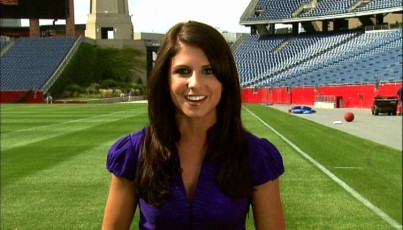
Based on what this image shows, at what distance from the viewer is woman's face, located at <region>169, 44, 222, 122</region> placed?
4.99 ft

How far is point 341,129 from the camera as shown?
57.4ft

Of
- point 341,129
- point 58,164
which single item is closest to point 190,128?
point 58,164

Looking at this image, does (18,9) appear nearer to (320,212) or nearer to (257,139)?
(320,212)

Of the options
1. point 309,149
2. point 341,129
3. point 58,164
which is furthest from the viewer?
point 341,129

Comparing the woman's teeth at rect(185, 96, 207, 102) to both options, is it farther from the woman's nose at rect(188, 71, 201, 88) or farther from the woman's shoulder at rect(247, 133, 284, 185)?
the woman's shoulder at rect(247, 133, 284, 185)

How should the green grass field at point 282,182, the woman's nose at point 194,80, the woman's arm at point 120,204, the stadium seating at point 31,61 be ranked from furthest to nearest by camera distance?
the stadium seating at point 31,61 → the green grass field at point 282,182 → the woman's arm at point 120,204 → the woman's nose at point 194,80

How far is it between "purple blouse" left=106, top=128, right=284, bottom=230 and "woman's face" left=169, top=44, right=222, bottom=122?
0.64ft

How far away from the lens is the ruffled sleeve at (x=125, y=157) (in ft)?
5.71

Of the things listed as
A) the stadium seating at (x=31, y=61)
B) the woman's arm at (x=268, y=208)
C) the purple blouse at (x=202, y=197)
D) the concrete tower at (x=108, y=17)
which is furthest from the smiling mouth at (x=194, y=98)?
the stadium seating at (x=31, y=61)

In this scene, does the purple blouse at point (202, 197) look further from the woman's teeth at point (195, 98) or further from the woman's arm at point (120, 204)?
the woman's teeth at point (195, 98)

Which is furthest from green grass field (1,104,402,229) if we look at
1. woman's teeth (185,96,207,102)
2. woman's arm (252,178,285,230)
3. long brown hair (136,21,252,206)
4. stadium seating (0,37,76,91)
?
stadium seating (0,37,76,91)

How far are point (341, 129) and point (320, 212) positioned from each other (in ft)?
38.1

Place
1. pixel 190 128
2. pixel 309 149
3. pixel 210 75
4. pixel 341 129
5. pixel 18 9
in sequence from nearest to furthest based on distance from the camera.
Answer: pixel 210 75, pixel 190 128, pixel 309 149, pixel 18 9, pixel 341 129

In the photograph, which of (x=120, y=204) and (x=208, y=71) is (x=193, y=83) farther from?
(x=120, y=204)
